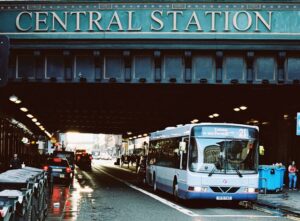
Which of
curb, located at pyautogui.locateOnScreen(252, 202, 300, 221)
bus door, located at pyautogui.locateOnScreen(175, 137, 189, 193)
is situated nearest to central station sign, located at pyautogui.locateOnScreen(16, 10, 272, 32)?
bus door, located at pyautogui.locateOnScreen(175, 137, 189, 193)

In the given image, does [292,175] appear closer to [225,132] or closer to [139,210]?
[225,132]

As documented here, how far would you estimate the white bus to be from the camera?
64.2 ft

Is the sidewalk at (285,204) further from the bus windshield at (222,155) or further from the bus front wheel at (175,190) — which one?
the bus front wheel at (175,190)

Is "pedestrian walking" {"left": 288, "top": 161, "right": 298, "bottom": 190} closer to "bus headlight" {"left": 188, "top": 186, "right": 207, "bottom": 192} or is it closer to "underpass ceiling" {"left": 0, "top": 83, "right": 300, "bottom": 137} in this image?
"underpass ceiling" {"left": 0, "top": 83, "right": 300, "bottom": 137}

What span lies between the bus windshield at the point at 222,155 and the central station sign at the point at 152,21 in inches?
201

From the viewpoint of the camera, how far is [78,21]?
2388 centimetres

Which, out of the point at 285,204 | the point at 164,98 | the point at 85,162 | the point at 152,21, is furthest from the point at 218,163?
the point at 85,162

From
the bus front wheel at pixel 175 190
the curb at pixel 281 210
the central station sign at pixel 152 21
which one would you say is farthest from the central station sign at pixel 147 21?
the curb at pixel 281 210

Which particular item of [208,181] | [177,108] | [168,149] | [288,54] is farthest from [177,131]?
[177,108]

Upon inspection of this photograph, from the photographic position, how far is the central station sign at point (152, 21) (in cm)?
2355

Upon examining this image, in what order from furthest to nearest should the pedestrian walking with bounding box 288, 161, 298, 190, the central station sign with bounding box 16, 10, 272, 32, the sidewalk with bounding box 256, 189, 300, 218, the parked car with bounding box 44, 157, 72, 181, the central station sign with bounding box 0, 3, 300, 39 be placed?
the parked car with bounding box 44, 157, 72, 181
the pedestrian walking with bounding box 288, 161, 298, 190
the central station sign with bounding box 16, 10, 272, 32
the central station sign with bounding box 0, 3, 300, 39
the sidewalk with bounding box 256, 189, 300, 218

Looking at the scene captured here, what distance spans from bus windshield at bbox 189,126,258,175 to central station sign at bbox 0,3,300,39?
5113mm

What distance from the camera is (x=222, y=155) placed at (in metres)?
20.0

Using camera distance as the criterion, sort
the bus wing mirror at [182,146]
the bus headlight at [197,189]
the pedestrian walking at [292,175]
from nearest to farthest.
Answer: the bus headlight at [197,189] → the bus wing mirror at [182,146] → the pedestrian walking at [292,175]
